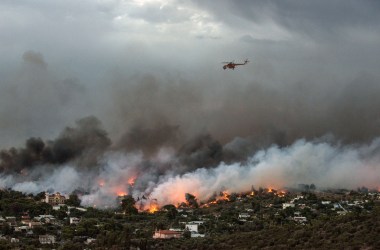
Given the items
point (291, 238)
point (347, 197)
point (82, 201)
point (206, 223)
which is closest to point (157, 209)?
point (82, 201)

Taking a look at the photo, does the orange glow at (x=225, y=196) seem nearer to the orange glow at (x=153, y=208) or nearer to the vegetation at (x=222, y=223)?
the vegetation at (x=222, y=223)

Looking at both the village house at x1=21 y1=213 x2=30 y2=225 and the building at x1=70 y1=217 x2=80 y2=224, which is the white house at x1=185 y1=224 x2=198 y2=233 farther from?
the village house at x1=21 y1=213 x2=30 y2=225

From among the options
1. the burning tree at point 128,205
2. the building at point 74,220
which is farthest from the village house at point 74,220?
the burning tree at point 128,205

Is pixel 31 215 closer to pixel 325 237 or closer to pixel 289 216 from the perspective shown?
pixel 289 216

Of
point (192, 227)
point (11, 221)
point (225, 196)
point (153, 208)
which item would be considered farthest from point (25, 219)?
point (225, 196)

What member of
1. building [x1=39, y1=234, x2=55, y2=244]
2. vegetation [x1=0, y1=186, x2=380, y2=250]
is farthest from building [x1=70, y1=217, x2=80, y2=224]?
building [x1=39, y1=234, x2=55, y2=244]

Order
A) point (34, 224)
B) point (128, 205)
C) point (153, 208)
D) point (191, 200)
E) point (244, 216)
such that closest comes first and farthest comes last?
point (34, 224) < point (244, 216) < point (128, 205) < point (153, 208) < point (191, 200)

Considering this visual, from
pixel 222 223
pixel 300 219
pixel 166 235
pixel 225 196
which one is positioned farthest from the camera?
pixel 225 196

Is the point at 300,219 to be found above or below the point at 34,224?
below

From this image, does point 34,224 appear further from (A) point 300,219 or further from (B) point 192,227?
(A) point 300,219
